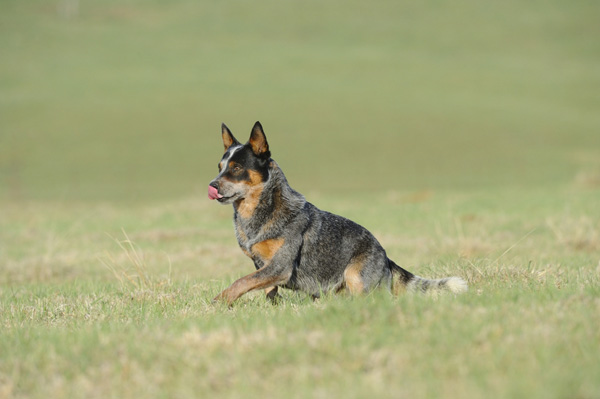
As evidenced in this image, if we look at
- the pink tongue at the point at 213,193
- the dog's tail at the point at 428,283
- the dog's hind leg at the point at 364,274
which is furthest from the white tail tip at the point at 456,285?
the pink tongue at the point at 213,193

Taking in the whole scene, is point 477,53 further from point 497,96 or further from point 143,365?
point 143,365

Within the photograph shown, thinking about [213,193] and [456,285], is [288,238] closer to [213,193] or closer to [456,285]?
[213,193]

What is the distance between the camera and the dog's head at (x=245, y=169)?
6539 millimetres

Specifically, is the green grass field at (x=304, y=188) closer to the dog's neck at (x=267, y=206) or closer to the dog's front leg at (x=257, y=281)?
the dog's front leg at (x=257, y=281)

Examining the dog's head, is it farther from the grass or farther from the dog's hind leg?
the dog's hind leg

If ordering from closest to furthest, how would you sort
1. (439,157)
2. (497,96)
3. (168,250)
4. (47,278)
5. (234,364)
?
(234,364) < (47,278) < (168,250) < (439,157) < (497,96)

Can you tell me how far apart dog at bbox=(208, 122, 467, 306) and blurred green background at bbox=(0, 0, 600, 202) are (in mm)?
21692

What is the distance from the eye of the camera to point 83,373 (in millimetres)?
4035

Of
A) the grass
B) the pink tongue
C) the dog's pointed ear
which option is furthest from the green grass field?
the dog's pointed ear

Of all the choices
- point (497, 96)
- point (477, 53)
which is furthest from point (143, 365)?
point (477, 53)

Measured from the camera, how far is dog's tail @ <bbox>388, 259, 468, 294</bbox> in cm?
624

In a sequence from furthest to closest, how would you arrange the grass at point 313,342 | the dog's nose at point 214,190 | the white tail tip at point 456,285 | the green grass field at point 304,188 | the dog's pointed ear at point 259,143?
the dog's pointed ear at point 259,143, the dog's nose at point 214,190, the white tail tip at point 456,285, the green grass field at point 304,188, the grass at point 313,342

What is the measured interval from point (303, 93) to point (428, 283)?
48242 mm

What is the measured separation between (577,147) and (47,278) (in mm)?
38521
